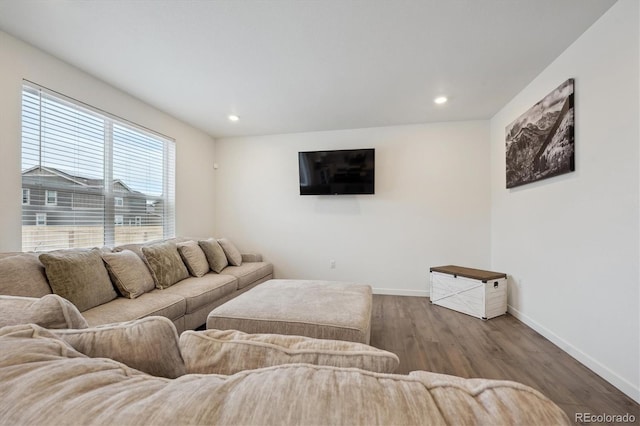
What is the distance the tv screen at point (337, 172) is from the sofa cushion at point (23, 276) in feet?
9.47

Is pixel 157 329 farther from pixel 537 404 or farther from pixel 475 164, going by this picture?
pixel 475 164

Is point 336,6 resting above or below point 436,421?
above

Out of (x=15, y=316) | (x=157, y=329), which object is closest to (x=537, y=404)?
(x=157, y=329)

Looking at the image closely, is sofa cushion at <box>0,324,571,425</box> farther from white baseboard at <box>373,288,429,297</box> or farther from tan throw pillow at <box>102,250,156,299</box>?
white baseboard at <box>373,288,429,297</box>

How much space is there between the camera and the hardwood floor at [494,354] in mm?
1623

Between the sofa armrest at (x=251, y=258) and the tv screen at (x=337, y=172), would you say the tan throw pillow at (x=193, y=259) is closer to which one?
the sofa armrest at (x=251, y=258)

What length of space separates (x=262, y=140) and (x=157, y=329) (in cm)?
399

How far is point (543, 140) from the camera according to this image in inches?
94.0

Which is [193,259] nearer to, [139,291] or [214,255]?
[214,255]

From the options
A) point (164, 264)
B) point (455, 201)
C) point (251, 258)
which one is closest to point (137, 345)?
point (164, 264)

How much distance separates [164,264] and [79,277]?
0.75 meters

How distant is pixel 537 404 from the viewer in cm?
38

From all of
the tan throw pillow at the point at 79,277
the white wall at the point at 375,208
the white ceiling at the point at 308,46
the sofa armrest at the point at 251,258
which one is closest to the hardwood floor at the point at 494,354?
the white wall at the point at 375,208

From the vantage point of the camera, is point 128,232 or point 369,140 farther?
point 369,140
